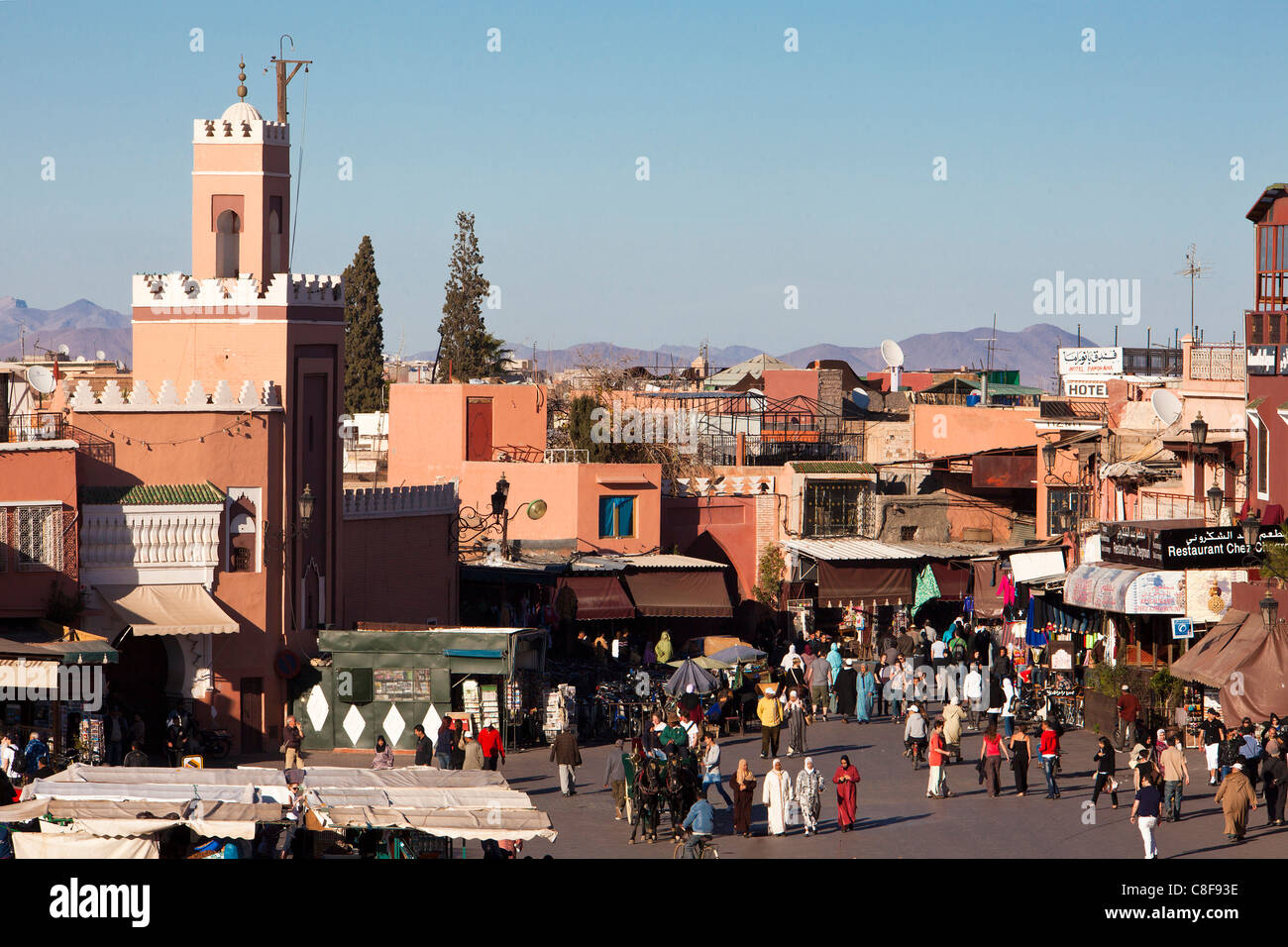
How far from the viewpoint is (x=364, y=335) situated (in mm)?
72938

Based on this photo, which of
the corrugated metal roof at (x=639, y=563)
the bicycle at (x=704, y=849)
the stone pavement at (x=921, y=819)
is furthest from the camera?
the corrugated metal roof at (x=639, y=563)

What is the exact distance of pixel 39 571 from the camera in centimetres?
2695

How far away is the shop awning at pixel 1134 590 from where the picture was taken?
1179 inches

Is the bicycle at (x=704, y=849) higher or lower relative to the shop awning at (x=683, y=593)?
lower

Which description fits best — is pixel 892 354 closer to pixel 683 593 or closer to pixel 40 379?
pixel 683 593

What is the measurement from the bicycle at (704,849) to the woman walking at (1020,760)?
496cm

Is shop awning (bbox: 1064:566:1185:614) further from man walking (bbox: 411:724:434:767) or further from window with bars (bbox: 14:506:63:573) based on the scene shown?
window with bars (bbox: 14:506:63:573)

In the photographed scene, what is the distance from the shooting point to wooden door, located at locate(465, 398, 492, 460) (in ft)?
158

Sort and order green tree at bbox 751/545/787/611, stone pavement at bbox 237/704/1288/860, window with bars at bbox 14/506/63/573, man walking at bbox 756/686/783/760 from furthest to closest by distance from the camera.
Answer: green tree at bbox 751/545/787/611, man walking at bbox 756/686/783/760, window with bars at bbox 14/506/63/573, stone pavement at bbox 237/704/1288/860

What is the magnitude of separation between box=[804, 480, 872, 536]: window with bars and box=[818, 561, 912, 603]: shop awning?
278cm

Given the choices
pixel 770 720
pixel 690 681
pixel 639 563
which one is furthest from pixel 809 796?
pixel 639 563

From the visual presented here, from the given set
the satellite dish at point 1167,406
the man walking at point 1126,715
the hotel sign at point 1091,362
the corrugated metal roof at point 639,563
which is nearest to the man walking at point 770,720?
the man walking at point 1126,715
